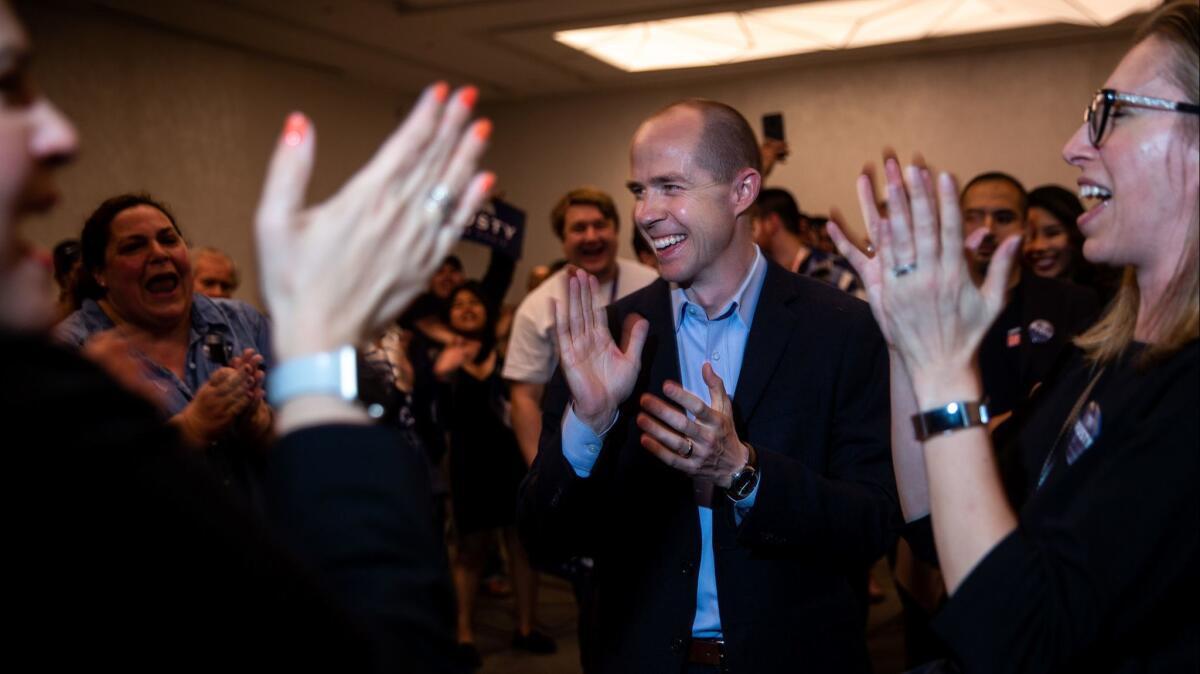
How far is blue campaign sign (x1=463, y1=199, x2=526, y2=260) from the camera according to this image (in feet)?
17.6

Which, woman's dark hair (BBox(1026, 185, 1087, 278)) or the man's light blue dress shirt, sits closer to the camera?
the man's light blue dress shirt

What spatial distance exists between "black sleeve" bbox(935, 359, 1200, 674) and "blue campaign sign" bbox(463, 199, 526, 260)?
435 centimetres

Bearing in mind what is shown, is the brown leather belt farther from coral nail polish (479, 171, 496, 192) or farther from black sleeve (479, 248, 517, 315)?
black sleeve (479, 248, 517, 315)

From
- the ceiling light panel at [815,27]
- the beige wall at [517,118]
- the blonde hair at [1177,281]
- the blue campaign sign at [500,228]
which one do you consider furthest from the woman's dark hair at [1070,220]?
the beige wall at [517,118]

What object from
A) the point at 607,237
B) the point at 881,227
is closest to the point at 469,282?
the point at 607,237

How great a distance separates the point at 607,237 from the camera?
4840 millimetres

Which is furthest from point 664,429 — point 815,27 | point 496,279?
point 815,27

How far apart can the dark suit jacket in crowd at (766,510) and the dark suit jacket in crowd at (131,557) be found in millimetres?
1162

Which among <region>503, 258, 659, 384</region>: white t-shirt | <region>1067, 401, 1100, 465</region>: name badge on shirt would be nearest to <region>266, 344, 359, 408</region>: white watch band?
<region>1067, 401, 1100, 465</region>: name badge on shirt

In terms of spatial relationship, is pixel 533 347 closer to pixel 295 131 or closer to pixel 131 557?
pixel 295 131

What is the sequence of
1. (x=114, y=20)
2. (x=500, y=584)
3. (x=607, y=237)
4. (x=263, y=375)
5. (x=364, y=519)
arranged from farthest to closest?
(x=114, y=20) → (x=500, y=584) → (x=607, y=237) → (x=263, y=375) → (x=364, y=519)

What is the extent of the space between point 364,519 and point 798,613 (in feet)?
4.14

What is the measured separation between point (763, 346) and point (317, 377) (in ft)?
4.37

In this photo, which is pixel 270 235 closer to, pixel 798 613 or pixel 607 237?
pixel 798 613
